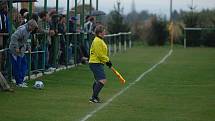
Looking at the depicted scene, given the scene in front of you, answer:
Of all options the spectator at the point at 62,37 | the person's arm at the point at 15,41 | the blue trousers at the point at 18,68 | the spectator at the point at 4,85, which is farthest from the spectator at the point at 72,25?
the spectator at the point at 4,85

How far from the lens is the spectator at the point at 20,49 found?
1800cm

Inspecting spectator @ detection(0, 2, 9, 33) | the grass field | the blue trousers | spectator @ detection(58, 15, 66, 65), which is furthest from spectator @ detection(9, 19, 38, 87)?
spectator @ detection(58, 15, 66, 65)

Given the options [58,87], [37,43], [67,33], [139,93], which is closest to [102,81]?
[139,93]

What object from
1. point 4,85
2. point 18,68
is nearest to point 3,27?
point 18,68

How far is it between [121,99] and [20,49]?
342 cm

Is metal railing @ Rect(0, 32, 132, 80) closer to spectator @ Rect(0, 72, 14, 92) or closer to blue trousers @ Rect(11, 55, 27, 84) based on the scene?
blue trousers @ Rect(11, 55, 27, 84)

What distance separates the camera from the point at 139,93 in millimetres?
17766

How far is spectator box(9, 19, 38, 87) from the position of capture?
18.0m

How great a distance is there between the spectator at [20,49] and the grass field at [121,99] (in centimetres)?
61

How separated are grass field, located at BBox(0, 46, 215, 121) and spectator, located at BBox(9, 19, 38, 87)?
2.00ft

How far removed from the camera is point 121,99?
53.6 feet

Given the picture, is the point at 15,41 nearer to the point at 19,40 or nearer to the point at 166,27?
the point at 19,40

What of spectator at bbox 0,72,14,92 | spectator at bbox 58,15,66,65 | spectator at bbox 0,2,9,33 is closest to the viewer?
spectator at bbox 0,72,14,92

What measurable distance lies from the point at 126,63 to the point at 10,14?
38.7 ft
